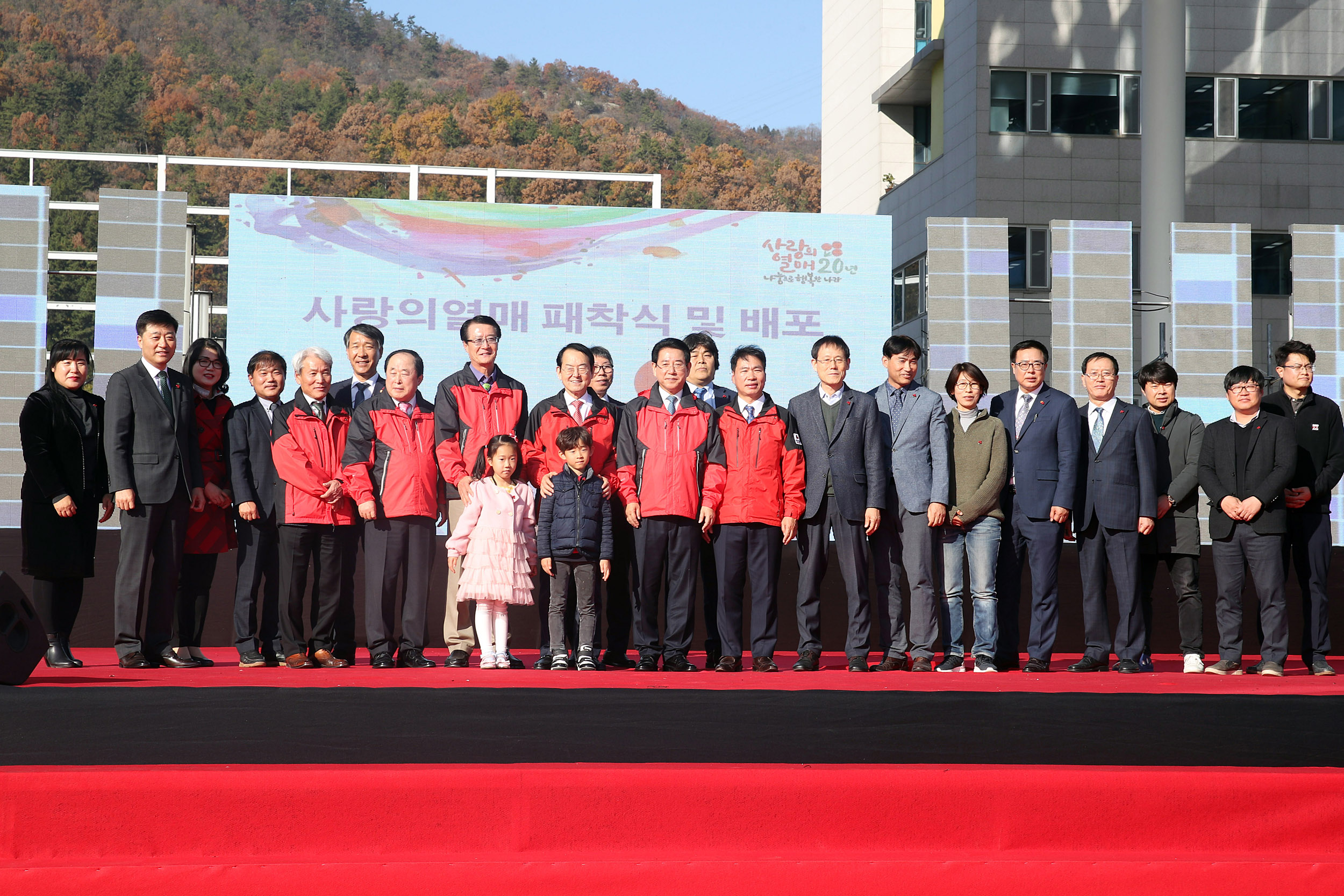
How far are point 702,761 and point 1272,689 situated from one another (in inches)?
122

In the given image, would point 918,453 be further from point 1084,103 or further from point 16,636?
point 1084,103

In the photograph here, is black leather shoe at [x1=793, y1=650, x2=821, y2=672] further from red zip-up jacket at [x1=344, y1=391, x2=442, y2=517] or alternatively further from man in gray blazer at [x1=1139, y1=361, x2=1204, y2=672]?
red zip-up jacket at [x1=344, y1=391, x2=442, y2=517]

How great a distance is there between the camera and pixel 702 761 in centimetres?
294

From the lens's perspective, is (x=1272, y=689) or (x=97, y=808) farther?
(x=1272, y=689)

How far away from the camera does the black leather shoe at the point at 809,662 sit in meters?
5.63

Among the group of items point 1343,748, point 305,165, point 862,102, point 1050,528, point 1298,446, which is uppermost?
point 862,102

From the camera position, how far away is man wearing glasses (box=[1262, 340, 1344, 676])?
5.68m

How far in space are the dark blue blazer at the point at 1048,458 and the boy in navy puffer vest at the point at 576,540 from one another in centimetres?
191

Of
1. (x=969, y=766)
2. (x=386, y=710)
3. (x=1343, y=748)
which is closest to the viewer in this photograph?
(x=969, y=766)

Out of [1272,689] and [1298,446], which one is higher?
[1298,446]

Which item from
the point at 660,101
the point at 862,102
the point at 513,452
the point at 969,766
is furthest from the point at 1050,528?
the point at 660,101

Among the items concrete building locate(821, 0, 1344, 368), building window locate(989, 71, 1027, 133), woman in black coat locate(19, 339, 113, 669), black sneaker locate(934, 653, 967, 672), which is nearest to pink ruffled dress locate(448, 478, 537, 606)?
woman in black coat locate(19, 339, 113, 669)

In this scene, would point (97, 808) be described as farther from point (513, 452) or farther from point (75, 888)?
point (513, 452)

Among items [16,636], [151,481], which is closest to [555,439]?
[151,481]
